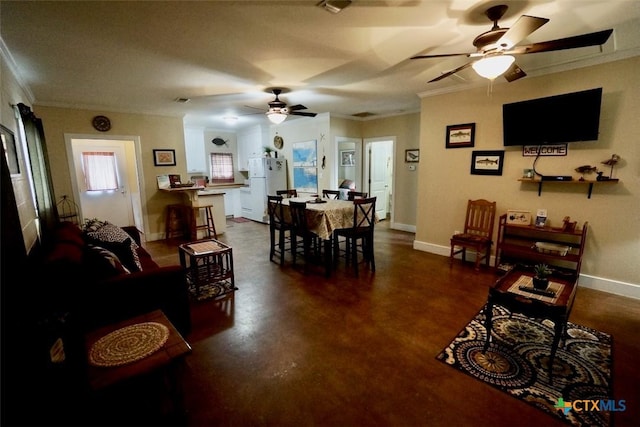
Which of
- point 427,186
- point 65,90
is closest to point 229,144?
point 65,90

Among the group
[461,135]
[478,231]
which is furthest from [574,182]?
[461,135]

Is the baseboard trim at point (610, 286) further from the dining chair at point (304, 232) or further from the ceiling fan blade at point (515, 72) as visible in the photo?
the dining chair at point (304, 232)

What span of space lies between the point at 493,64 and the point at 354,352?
251cm

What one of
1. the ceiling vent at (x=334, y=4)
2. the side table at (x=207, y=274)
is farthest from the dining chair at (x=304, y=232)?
the ceiling vent at (x=334, y=4)

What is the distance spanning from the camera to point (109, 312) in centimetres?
204

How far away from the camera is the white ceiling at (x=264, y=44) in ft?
6.53

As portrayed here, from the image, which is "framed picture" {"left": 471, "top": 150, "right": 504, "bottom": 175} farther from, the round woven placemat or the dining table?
the round woven placemat

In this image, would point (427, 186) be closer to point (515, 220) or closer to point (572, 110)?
point (515, 220)

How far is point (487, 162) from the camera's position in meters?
3.87

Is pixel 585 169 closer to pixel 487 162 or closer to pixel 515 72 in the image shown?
pixel 487 162

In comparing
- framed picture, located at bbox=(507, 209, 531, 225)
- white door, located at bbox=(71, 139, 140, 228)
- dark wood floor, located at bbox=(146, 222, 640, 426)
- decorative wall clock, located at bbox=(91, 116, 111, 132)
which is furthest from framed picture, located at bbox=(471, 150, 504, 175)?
white door, located at bbox=(71, 139, 140, 228)

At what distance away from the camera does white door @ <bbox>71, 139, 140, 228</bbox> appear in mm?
5961

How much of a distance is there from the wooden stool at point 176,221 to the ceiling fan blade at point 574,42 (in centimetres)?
590

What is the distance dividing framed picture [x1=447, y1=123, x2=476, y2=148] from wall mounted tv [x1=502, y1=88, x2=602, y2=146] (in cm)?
42
